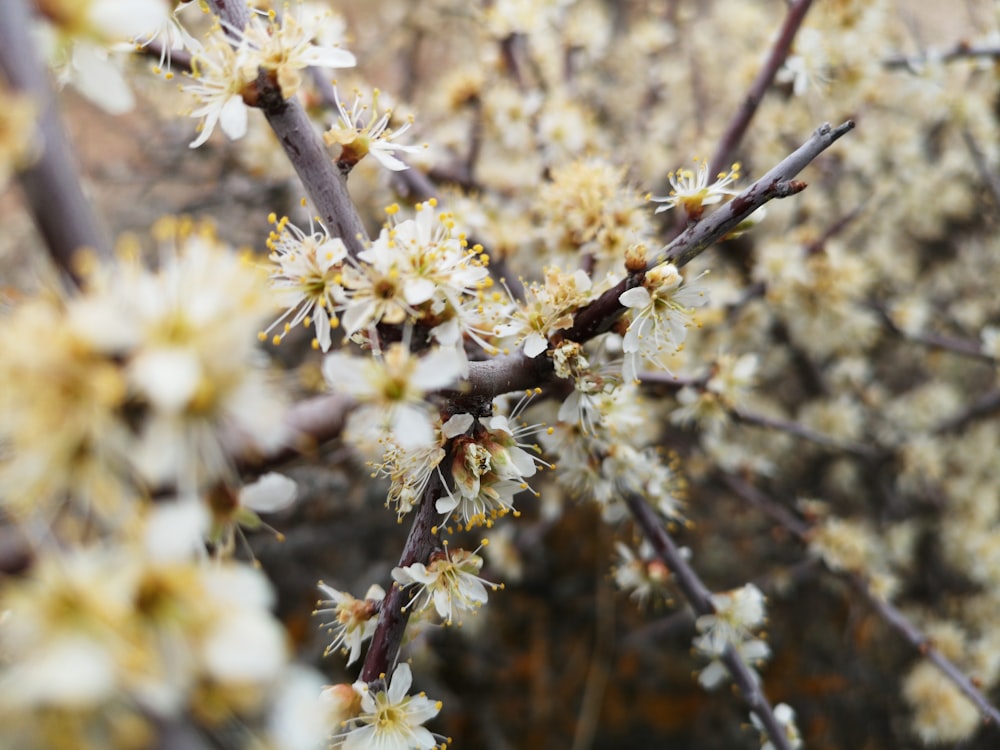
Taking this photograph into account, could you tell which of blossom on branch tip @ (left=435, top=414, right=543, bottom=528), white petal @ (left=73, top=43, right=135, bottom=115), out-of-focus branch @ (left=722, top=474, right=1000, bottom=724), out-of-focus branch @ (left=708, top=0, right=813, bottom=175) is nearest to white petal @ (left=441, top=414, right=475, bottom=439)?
blossom on branch tip @ (left=435, top=414, right=543, bottom=528)

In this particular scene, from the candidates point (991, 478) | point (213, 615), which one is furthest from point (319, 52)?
point (991, 478)

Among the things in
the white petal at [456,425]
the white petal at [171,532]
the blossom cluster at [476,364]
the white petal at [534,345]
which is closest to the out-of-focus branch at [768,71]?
the blossom cluster at [476,364]

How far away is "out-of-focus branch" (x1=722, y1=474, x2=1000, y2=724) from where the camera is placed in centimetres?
121

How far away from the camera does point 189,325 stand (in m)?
0.43

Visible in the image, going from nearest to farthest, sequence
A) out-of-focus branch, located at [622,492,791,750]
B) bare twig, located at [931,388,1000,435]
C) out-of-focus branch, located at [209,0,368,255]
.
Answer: out-of-focus branch, located at [209,0,368,255], out-of-focus branch, located at [622,492,791,750], bare twig, located at [931,388,1000,435]

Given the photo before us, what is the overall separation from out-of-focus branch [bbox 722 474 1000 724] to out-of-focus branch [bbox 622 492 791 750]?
0.46m

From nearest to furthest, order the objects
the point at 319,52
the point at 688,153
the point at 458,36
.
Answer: the point at 319,52 < the point at 688,153 < the point at 458,36

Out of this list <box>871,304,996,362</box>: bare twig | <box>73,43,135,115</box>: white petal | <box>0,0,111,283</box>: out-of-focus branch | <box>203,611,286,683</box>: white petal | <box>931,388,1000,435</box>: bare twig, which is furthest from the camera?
<box>931,388,1000,435</box>: bare twig

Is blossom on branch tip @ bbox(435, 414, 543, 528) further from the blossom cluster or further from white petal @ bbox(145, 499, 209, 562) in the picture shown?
white petal @ bbox(145, 499, 209, 562)

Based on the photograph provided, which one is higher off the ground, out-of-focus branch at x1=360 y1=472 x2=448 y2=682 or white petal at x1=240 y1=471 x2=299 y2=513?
white petal at x1=240 y1=471 x2=299 y2=513

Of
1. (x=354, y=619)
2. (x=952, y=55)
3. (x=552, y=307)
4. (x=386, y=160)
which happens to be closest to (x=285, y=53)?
(x=386, y=160)

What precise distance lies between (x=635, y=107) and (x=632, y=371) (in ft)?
6.45

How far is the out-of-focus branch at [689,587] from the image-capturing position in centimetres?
102

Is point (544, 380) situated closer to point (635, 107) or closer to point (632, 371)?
point (632, 371)
